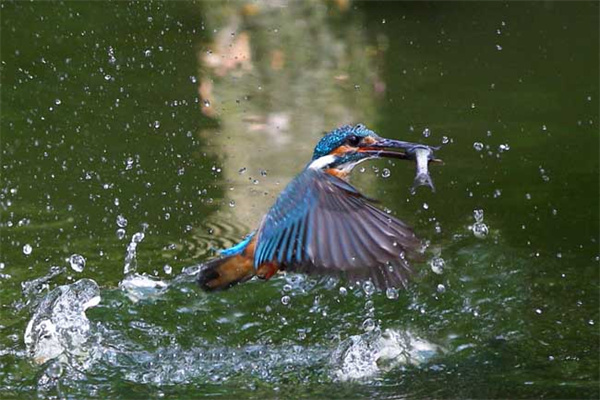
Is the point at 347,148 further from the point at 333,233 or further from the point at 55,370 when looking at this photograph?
→ the point at 55,370

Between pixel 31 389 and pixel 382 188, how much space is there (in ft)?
9.10

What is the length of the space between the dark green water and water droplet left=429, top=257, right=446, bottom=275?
0.04 metres

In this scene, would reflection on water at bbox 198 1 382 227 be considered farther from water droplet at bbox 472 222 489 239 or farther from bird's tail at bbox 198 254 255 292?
bird's tail at bbox 198 254 255 292

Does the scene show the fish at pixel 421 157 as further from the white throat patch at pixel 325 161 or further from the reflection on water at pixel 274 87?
the reflection on water at pixel 274 87

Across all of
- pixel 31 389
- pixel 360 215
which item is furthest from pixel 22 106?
pixel 360 215

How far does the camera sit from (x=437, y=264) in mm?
5766

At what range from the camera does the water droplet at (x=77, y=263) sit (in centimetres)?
563

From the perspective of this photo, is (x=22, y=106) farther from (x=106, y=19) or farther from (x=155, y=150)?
(x=106, y=19)

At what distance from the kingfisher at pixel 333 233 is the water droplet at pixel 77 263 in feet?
3.81

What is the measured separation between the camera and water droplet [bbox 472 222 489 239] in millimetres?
6176

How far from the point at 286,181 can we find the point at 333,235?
280 centimetres

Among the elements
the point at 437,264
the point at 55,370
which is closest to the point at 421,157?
the point at 437,264

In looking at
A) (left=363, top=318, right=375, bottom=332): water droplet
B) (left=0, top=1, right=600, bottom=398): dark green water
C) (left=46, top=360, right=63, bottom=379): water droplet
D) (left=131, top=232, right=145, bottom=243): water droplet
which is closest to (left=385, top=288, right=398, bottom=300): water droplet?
(left=0, top=1, right=600, bottom=398): dark green water

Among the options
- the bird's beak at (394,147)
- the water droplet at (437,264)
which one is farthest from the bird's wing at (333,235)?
the water droplet at (437,264)
